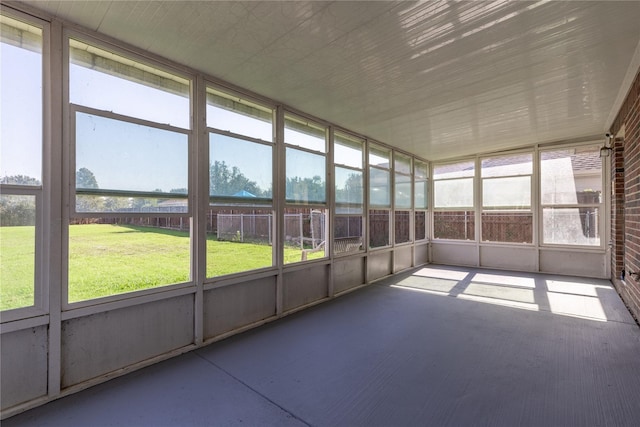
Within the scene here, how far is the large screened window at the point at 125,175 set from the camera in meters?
2.34

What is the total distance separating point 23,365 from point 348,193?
4142 mm

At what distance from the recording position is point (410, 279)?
5.88 meters

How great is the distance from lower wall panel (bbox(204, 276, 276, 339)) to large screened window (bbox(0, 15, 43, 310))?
1.39 m

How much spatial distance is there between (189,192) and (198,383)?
166cm

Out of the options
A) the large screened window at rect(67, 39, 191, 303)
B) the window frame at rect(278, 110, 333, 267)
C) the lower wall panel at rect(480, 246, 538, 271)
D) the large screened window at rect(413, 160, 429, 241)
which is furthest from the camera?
the large screened window at rect(413, 160, 429, 241)

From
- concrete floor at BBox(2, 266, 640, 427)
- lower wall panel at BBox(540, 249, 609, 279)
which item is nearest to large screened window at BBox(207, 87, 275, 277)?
concrete floor at BBox(2, 266, 640, 427)

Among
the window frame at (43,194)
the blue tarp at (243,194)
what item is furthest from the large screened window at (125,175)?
the blue tarp at (243,194)

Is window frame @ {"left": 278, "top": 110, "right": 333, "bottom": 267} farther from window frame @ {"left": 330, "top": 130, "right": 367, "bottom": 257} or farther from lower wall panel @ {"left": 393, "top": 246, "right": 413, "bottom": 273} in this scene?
lower wall panel @ {"left": 393, "top": 246, "right": 413, "bottom": 273}

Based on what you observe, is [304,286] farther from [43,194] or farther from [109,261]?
[43,194]

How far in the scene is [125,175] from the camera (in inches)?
99.9

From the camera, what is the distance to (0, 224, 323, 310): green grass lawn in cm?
205

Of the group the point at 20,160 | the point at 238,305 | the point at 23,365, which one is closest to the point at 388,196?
the point at 238,305

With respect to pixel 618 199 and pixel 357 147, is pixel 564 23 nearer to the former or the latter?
pixel 357 147

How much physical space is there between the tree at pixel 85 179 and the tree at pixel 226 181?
3.19ft
